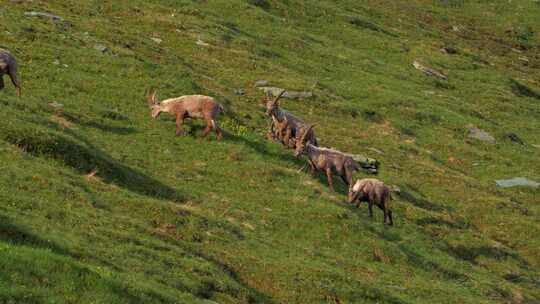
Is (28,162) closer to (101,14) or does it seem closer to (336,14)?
(101,14)

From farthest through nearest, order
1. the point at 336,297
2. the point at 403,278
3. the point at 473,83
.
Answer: the point at 473,83 → the point at 403,278 → the point at 336,297

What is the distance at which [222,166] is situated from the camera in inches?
1458

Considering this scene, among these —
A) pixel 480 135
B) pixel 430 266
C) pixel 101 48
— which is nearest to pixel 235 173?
pixel 430 266

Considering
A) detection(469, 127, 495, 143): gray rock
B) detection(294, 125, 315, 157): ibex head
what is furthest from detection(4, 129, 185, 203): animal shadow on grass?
detection(469, 127, 495, 143): gray rock

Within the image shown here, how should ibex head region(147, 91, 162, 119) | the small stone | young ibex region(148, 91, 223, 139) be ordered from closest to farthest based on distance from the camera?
young ibex region(148, 91, 223, 139) < ibex head region(147, 91, 162, 119) < the small stone

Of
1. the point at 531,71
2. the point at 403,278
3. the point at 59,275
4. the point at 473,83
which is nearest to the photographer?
the point at 59,275

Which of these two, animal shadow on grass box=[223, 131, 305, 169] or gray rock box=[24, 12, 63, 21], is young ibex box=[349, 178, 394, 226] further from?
gray rock box=[24, 12, 63, 21]

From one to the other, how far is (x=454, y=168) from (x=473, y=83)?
27.9 metres

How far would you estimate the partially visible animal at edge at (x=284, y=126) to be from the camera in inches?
1606

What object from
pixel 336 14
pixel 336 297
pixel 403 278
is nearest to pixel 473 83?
pixel 336 14

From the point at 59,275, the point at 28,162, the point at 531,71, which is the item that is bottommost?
the point at 531,71

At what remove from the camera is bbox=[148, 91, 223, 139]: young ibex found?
126 feet

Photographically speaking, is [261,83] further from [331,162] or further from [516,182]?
[331,162]

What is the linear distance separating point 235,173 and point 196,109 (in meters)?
3.74
